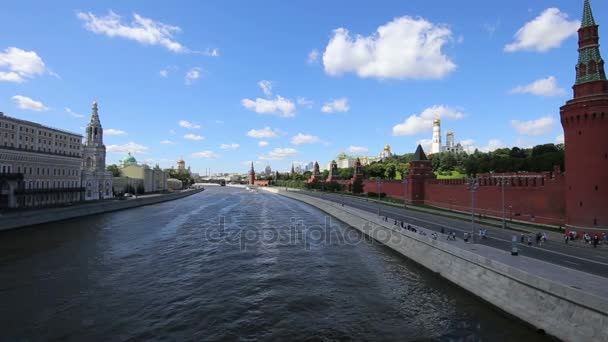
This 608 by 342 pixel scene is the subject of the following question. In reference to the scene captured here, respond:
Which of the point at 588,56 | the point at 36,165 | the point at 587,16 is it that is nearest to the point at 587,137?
the point at 588,56

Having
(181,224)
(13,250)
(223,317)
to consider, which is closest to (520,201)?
(223,317)

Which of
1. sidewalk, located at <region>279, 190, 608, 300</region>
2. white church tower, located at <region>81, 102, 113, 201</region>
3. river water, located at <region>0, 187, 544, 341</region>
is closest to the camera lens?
sidewalk, located at <region>279, 190, 608, 300</region>

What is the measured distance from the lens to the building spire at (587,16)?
27.0 m

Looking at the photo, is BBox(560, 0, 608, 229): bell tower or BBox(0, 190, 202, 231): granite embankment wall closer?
BBox(560, 0, 608, 229): bell tower

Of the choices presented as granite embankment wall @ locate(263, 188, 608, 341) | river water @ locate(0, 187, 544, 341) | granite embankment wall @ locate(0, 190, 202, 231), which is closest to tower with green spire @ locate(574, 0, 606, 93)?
granite embankment wall @ locate(263, 188, 608, 341)

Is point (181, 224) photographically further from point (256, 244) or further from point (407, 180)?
point (407, 180)

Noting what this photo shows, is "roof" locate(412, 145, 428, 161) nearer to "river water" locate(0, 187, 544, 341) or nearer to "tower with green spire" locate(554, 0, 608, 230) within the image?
"river water" locate(0, 187, 544, 341)

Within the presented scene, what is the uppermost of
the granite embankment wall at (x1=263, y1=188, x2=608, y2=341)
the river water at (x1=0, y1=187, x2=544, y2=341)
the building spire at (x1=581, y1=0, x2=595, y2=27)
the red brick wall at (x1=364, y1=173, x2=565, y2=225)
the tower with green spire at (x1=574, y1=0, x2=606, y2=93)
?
the building spire at (x1=581, y1=0, x2=595, y2=27)

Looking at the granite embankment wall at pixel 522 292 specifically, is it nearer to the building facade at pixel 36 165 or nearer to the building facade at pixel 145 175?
the building facade at pixel 36 165

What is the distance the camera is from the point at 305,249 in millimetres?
31328

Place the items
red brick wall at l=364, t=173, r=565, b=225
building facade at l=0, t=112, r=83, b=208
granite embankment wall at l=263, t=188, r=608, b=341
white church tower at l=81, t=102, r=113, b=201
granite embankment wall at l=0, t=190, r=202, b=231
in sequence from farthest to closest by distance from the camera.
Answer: white church tower at l=81, t=102, r=113, b=201, building facade at l=0, t=112, r=83, b=208, granite embankment wall at l=0, t=190, r=202, b=231, red brick wall at l=364, t=173, r=565, b=225, granite embankment wall at l=263, t=188, r=608, b=341

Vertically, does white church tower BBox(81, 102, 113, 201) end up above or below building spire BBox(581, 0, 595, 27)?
below

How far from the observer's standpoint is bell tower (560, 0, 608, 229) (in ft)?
82.9

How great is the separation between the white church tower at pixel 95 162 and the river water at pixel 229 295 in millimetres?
44618
